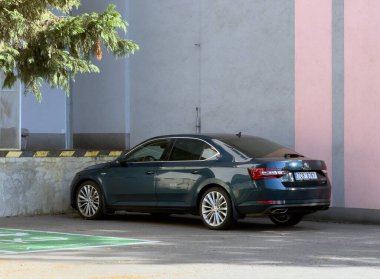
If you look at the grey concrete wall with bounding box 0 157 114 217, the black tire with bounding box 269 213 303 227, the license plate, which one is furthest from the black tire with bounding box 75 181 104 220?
the license plate

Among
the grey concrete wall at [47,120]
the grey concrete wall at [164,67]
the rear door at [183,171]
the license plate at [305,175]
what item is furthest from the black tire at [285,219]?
the grey concrete wall at [47,120]

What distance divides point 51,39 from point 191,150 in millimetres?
3944

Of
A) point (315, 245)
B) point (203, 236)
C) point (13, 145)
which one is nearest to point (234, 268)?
point (315, 245)

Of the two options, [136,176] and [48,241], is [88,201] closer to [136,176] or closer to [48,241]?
[136,176]

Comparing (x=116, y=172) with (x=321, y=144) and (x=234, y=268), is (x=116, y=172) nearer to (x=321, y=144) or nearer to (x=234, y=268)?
(x=321, y=144)

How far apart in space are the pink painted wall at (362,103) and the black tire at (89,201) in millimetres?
4759

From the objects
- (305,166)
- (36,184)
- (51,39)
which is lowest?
(36,184)

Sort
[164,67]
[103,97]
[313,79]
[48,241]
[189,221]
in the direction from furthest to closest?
[103,97], [164,67], [313,79], [189,221], [48,241]

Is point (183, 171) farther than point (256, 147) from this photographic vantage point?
Yes

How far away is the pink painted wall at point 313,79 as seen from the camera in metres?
16.6

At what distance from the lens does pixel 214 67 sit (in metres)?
18.6

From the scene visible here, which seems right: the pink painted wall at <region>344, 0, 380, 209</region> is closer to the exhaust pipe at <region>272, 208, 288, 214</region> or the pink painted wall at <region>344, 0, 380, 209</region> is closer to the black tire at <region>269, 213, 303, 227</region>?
the black tire at <region>269, 213, 303, 227</region>

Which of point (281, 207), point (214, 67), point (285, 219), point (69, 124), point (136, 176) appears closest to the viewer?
point (281, 207)

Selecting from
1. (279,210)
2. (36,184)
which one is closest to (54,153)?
(36,184)
